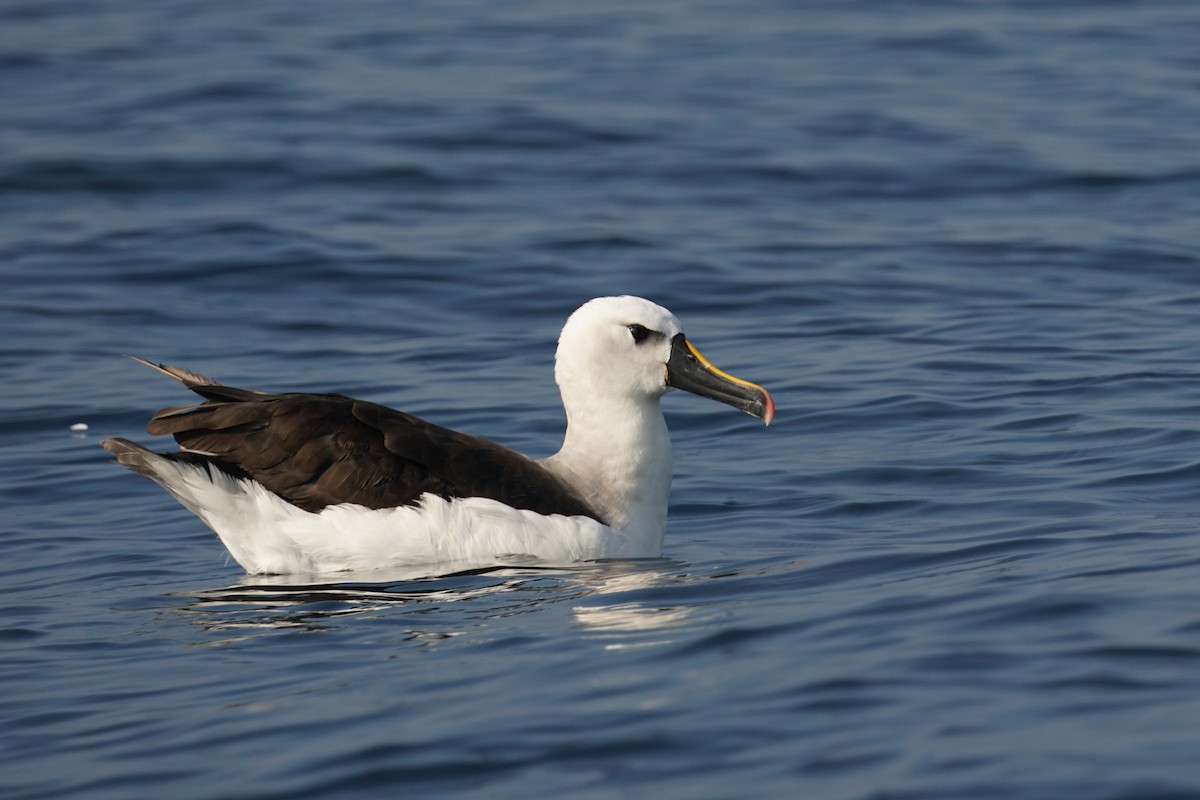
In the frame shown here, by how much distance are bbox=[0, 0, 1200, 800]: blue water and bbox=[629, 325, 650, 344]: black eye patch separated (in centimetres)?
112

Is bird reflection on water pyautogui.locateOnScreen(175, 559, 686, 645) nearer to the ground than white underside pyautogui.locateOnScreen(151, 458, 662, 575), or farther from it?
nearer to the ground

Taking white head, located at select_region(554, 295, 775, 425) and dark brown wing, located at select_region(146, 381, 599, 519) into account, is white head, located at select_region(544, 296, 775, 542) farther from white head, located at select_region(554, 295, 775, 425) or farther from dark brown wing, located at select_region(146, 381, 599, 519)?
dark brown wing, located at select_region(146, 381, 599, 519)

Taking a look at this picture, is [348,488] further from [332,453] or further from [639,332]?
[639,332]

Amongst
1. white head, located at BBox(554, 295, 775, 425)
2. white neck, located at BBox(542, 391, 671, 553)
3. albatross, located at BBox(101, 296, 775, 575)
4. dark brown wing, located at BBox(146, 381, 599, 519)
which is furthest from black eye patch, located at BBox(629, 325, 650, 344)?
dark brown wing, located at BBox(146, 381, 599, 519)

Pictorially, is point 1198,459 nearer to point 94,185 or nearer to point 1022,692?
point 1022,692

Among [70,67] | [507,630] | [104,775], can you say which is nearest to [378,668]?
[507,630]

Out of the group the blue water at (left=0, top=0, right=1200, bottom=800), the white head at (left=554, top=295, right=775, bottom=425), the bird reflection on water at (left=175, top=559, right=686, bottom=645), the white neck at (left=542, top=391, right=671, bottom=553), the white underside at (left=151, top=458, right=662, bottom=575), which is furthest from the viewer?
the white head at (left=554, top=295, right=775, bottom=425)

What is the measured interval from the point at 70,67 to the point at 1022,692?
20.4m

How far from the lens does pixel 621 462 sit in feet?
31.1

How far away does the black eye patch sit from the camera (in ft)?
31.1

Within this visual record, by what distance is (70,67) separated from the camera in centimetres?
2403

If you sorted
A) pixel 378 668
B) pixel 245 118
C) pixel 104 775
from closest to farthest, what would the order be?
1. pixel 104 775
2. pixel 378 668
3. pixel 245 118

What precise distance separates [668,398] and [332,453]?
484 cm

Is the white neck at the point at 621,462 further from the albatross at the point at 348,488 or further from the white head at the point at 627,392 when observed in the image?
the albatross at the point at 348,488
